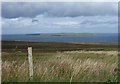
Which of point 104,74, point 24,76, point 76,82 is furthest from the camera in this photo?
point 104,74

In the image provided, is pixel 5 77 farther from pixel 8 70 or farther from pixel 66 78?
pixel 66 78

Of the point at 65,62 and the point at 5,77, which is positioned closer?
the point at 5,77

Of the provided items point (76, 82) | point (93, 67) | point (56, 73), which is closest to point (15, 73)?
point (56, 73)

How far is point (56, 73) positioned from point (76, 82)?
4.74 ft

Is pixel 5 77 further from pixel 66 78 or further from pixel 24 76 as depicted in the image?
pixel 66 78

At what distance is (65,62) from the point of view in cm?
1301

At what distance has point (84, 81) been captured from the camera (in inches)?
436

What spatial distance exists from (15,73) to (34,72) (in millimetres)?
813

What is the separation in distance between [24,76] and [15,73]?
1.69ft

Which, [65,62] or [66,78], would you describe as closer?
[66,78]

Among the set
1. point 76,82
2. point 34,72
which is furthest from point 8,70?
point 76,82

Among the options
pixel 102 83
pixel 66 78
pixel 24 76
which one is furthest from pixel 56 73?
pixel 102 83

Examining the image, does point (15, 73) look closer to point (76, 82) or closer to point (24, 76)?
point (24, 76)

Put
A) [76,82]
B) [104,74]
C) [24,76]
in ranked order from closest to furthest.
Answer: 1. [76,82]
2. [24,76]
3. [104,74]
